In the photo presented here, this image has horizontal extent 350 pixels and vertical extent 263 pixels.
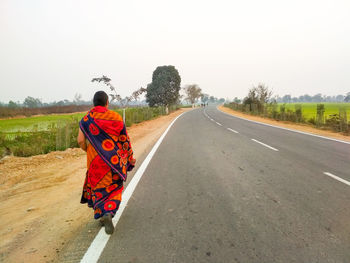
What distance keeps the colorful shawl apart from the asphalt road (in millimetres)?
432

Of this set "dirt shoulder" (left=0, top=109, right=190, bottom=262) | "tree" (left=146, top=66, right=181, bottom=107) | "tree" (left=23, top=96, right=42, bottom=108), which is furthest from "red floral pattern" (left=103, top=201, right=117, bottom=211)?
"tree" (left=23, top=96, right=42, bottom=108)

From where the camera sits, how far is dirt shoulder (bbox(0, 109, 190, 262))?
244 centimetres

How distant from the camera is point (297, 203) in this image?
131 inches

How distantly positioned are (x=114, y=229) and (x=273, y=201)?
245 cm

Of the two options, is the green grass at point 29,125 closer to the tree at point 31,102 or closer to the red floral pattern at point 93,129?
the red floral pattern at point 93,129

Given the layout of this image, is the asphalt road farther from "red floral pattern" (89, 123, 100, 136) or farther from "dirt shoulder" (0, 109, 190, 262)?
"red floral pattern" (89, 123, 100, 136)

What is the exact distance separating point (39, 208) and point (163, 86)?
37.3m

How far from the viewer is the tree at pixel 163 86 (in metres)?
39.5

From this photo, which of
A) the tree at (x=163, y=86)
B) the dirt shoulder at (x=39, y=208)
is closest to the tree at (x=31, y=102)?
the tree at (x=163, y=86)

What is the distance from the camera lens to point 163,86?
39.5 meters

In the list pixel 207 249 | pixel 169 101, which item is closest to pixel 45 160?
pixel 207 249

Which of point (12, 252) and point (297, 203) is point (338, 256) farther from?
point (12, 252)

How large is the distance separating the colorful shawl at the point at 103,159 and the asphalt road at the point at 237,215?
1.42 feet

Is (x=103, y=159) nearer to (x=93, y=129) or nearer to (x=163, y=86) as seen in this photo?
(x=93, y=129)
